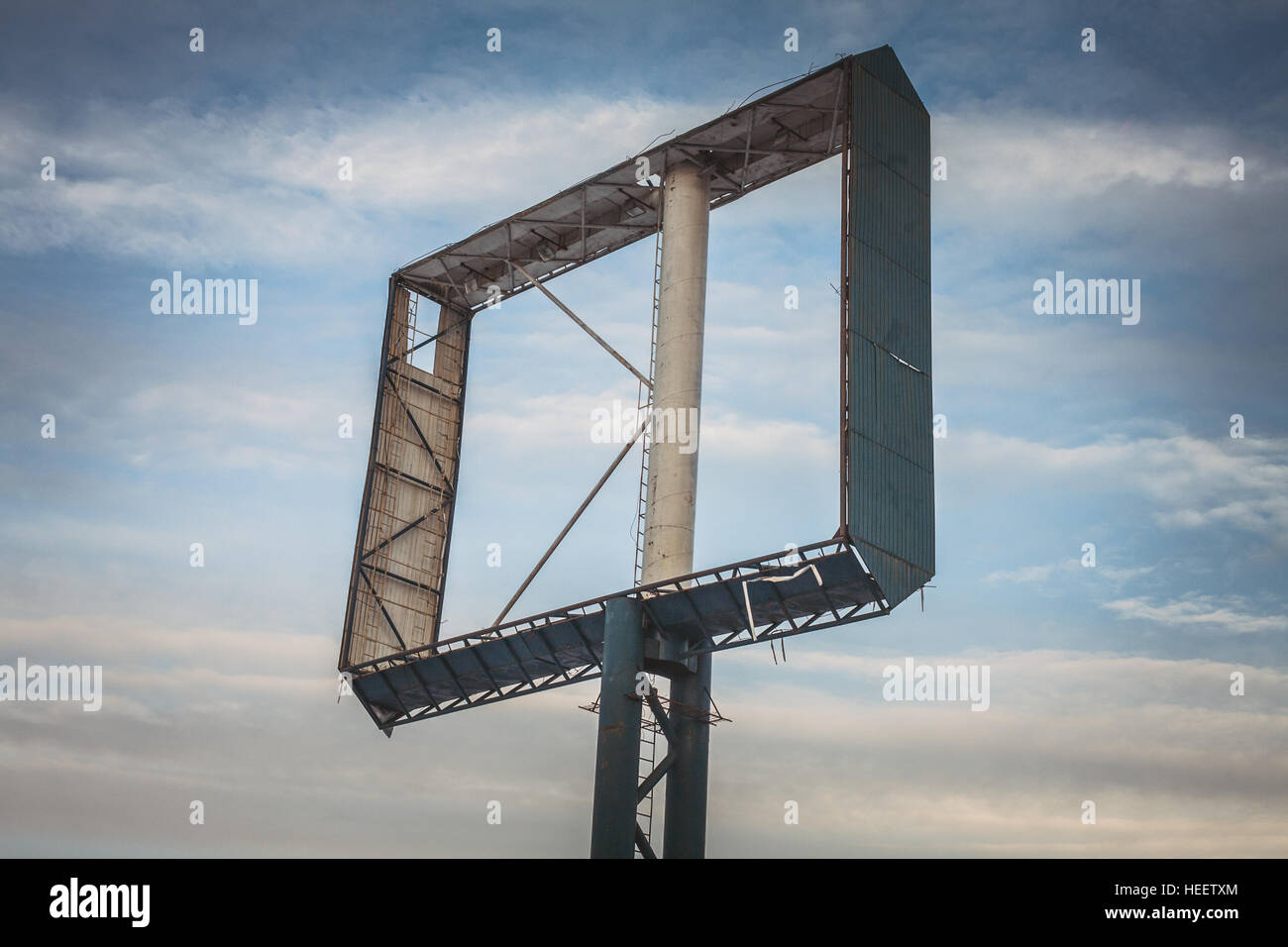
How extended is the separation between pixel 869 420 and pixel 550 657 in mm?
12001

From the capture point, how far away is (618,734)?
37.3 meters

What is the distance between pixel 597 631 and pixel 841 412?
31.3 ft

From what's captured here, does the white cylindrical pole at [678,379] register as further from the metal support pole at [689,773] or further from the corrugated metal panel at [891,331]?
the corrugated metal panel at [891,331]

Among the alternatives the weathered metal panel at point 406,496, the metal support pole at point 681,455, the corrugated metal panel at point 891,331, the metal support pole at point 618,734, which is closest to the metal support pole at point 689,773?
the metal support pole at point 681,455

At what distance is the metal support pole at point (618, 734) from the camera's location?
36406mm

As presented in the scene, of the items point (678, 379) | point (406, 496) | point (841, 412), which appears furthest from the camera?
point (406, 496)

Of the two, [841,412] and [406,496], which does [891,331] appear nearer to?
[841,412]

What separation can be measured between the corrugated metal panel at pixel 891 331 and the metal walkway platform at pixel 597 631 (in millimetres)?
1351

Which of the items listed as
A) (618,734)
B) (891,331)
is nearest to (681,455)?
(891,331)

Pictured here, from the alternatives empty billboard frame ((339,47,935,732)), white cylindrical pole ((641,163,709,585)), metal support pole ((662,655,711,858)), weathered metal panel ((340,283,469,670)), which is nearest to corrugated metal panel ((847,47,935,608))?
empty billboard frame ((339,47,935,732))


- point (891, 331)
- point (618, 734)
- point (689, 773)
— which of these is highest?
point (891, 331)

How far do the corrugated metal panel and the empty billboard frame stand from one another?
60mm

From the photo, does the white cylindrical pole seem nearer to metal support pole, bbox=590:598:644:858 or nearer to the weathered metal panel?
metal support pole, bbox=590:598:644:858
